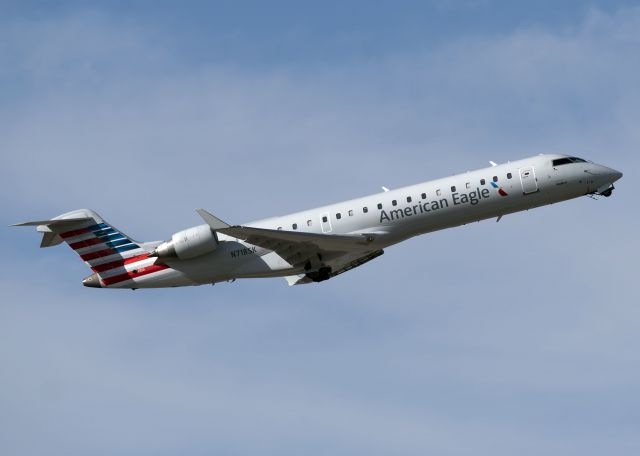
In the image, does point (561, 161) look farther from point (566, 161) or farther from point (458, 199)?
point (458, 199)

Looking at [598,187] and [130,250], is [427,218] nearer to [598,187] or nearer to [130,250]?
[598,187]

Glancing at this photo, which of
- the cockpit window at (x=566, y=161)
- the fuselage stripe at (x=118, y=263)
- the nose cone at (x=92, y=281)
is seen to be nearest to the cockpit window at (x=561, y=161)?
the cockpit window at (x=566, y=161)

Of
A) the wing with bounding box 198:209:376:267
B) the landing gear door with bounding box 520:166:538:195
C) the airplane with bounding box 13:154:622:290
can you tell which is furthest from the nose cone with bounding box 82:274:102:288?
the landing gear door with bounding box 520:166:538:195

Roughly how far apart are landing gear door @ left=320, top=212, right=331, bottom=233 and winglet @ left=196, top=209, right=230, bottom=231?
3.94 m

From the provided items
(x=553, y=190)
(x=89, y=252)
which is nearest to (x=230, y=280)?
(x=89, y=252)

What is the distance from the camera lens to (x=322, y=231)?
36.9m

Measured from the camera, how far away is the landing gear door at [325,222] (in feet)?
121

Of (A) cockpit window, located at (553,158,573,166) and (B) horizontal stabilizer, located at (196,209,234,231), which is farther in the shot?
(A) cockpit window, located at (553,158,573,166)

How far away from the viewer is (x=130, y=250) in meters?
39.0

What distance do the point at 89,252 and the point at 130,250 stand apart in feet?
4.88

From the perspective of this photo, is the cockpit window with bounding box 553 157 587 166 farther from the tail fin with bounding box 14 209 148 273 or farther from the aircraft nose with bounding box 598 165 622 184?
the tail fin with bounding box 14 209 148 273

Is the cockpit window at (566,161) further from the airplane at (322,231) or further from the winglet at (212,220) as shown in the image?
the winglet at (212,220)

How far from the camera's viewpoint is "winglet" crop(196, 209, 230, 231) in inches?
1319

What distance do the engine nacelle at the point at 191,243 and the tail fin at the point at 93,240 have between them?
192cm
